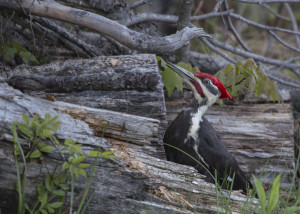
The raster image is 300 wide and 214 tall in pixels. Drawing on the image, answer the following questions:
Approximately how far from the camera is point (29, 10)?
3.28m

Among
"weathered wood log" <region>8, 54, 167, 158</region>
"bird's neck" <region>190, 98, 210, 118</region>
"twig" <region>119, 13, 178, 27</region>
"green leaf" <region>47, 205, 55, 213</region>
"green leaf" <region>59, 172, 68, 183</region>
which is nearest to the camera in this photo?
"green leaf" <region>47, 205, 55, 213</region>

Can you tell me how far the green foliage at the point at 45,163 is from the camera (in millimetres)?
2184

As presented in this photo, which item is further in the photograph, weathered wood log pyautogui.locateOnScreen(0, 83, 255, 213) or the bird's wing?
the bird's wing

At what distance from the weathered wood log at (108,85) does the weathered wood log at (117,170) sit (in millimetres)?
341

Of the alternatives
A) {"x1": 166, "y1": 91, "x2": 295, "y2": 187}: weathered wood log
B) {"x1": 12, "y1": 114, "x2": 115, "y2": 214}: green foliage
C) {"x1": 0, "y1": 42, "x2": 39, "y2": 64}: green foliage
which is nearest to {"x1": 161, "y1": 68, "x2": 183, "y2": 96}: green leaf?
{"x1": 166, "y1": 91, "x2": 295, "y2": 187}: weathered wood log

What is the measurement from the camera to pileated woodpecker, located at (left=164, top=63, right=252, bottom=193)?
3693 millimetres

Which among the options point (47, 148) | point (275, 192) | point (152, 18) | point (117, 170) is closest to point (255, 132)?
point (152, 18)

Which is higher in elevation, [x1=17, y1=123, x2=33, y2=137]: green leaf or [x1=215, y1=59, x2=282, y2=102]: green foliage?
[x1=215, y1=59, x2=282, y2=102]: green foliage

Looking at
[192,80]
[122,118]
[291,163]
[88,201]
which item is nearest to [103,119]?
[122,118]

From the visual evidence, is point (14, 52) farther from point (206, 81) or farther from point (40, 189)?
point (40, 189)

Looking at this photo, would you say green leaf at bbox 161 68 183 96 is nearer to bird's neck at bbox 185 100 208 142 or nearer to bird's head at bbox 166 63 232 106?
bird's head at bbox 166 63 232 106

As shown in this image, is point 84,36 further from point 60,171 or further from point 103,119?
point 60,171

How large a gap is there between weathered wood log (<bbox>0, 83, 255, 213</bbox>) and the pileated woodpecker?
749 millimetres

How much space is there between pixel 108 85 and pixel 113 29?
0.44 meters
